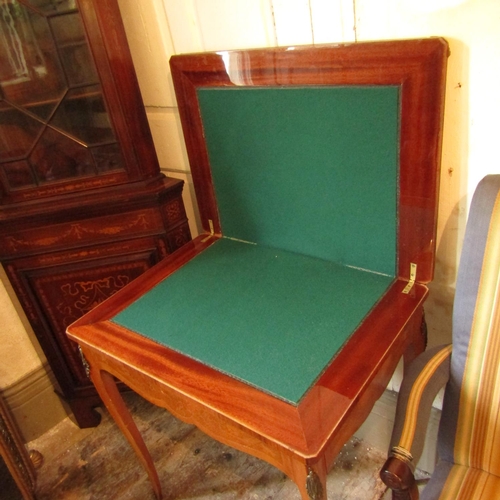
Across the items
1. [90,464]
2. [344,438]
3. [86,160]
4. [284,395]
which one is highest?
[86,160]

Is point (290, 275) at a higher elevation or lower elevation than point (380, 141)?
lower

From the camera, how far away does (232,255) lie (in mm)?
1346

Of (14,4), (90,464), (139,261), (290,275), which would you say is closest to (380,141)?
(290,275)

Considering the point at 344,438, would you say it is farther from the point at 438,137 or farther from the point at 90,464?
the point at 90,464

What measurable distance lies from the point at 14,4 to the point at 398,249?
3.80 feet

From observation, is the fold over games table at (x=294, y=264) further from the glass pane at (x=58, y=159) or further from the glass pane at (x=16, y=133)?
the glass pane at (x=16, y=133)

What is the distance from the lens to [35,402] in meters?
1.82

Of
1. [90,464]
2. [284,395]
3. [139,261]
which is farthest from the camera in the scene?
[90,464]

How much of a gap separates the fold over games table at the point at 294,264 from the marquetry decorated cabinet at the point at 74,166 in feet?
0.49

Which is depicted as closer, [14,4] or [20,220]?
[14,4]

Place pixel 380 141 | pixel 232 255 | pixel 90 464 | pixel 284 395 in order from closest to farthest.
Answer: pixel 284 395, pixel 380 141, pixel 232 255, pixel 90 464

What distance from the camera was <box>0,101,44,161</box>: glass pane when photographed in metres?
1.33

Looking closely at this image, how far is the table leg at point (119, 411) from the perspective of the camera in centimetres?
123

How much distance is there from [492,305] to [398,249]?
0.86 feet
